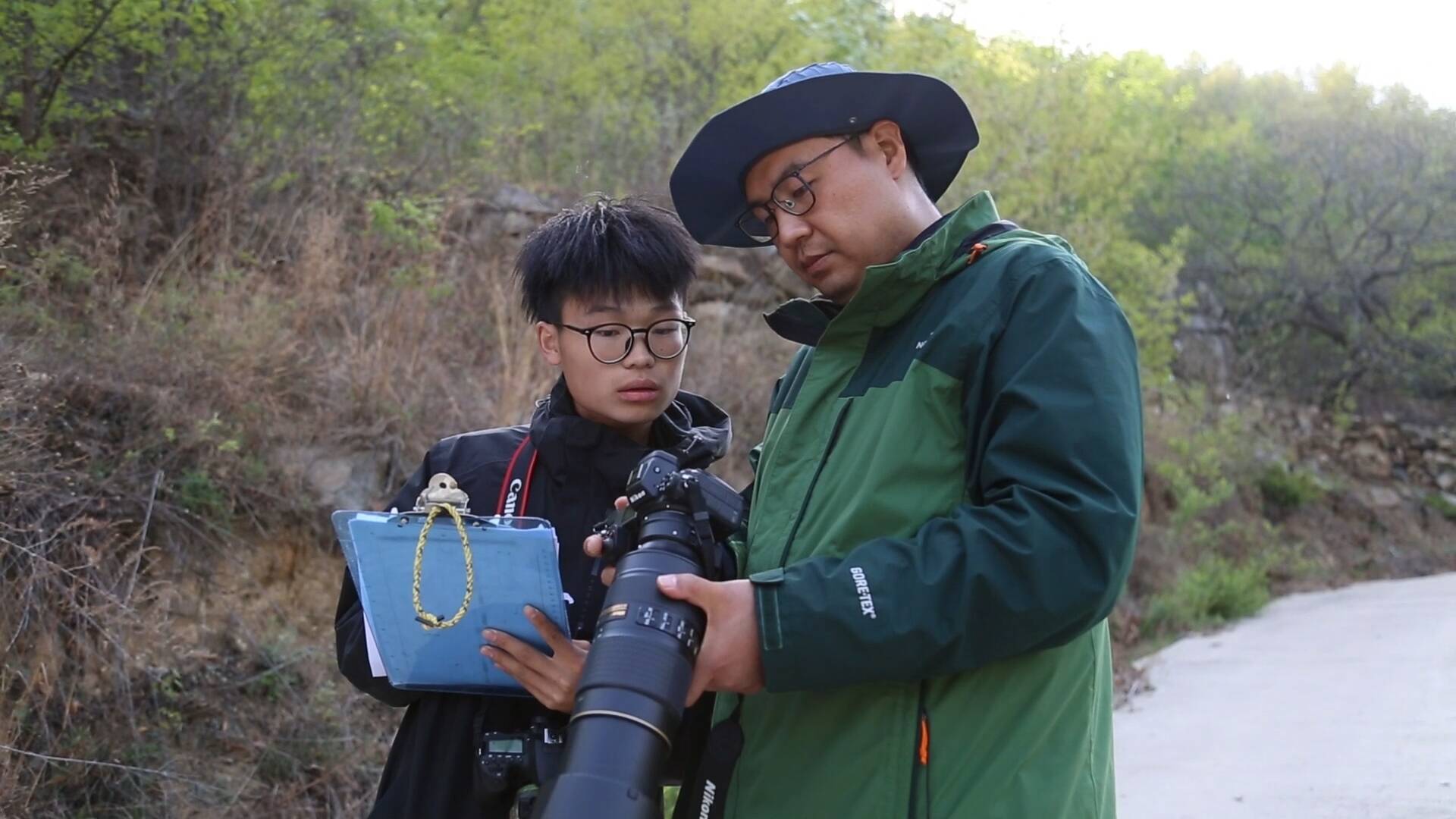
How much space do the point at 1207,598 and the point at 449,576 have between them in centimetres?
962

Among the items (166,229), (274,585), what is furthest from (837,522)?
(166,229)

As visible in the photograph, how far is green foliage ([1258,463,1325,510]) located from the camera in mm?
14961

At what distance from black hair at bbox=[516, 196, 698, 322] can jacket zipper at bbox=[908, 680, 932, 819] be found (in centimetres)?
107

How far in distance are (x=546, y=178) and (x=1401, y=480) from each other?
43.4ft

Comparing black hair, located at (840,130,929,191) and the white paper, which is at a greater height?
black hair, located at (840,130,929,191)

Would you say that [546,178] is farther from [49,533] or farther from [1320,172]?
[1320,172]

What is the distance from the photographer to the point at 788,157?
1.96 meters

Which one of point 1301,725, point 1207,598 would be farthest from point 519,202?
point 1207,598

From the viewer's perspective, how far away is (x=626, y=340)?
2365 mm

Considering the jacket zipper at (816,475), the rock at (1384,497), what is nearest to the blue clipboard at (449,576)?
the jacket zipper at (816,475)

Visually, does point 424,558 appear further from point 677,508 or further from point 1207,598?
point 1207,598

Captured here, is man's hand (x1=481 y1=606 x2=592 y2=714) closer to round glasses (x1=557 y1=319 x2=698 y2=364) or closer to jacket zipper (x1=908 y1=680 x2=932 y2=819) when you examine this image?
jacket zipper (x1=908 y1=680 x2=932 y2=819)

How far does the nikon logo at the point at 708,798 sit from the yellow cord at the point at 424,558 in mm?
413

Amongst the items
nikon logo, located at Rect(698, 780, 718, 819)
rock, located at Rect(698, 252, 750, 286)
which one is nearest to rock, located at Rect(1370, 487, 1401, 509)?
rock, located at Rect(698, 252, 750, 286)
